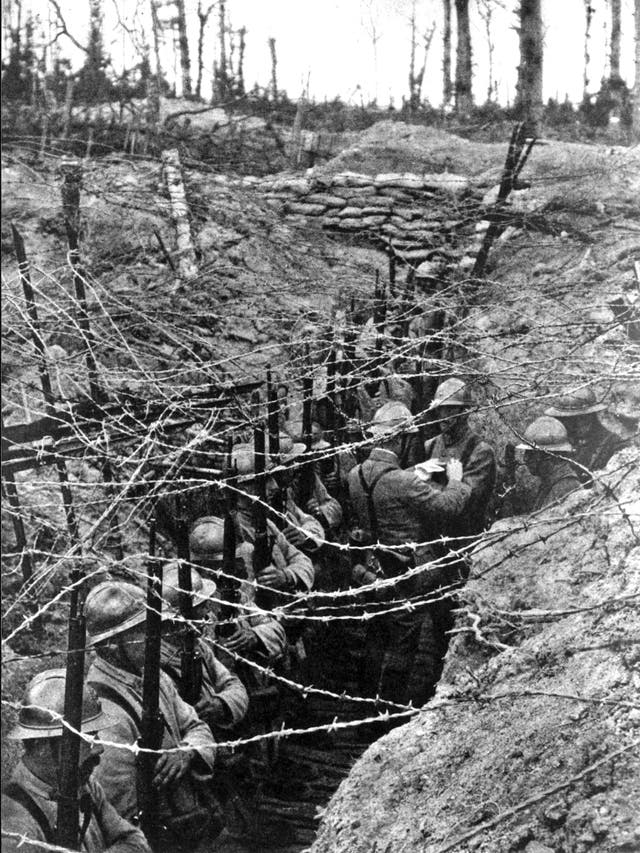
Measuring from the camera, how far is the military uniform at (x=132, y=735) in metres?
3.56

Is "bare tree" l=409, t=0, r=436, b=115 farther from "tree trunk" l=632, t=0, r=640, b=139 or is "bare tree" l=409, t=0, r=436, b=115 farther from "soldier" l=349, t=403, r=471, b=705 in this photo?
"soldier" l=349, t=403, r=471, b=705

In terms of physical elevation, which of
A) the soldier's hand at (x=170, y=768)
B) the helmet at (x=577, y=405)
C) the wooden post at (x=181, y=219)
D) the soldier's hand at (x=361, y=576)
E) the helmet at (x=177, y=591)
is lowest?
the soldier's hand at (x=170, y=768)

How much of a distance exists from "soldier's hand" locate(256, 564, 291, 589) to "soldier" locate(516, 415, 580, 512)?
1401 mm

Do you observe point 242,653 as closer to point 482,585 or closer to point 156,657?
point 156,657

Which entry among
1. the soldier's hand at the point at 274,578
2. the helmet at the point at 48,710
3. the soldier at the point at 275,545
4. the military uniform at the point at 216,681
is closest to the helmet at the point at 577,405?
the soldier at the point at 275,545

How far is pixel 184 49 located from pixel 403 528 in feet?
30.1

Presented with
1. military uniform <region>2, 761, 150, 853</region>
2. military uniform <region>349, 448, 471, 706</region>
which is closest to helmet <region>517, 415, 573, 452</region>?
military uniform <region>349, 448, 471, 706</region>

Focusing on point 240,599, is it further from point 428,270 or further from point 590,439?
point 428,270

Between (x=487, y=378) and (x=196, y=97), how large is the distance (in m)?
14.6

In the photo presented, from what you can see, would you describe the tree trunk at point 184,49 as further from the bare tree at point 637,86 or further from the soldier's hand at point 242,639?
the soldier's hand at point 242,639

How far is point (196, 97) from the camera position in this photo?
682 inches

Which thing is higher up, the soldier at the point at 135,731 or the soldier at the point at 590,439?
the soldier at the point at 590,439

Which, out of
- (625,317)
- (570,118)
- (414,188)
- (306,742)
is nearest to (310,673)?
(306,742)

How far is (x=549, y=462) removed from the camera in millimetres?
4516
